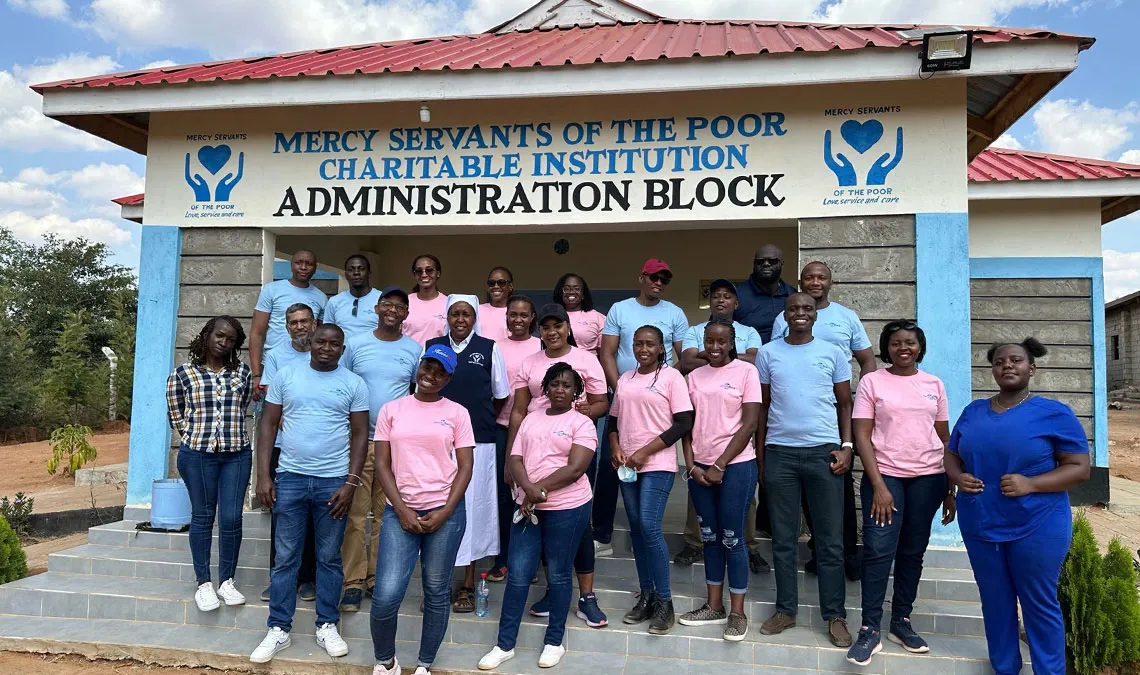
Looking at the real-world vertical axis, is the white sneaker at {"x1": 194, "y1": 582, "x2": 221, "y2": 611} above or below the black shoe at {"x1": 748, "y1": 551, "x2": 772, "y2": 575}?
below

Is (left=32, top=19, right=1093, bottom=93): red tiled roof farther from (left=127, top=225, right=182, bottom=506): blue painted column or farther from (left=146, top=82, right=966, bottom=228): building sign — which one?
(left=127, top=225, right=182, bottom=506): blue painted column

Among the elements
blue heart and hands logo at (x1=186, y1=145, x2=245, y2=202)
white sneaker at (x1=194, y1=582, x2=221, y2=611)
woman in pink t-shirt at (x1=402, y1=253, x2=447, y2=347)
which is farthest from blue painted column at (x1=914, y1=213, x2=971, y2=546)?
blue heart and hands logo at (x1=186, y1=145, x2=245, y2=202)

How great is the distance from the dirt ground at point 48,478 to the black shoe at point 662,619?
773 cm

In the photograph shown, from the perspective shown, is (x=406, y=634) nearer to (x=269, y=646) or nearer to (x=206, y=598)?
(x=269, y=646)

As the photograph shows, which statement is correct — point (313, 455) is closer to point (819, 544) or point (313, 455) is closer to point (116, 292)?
point (819, 544)

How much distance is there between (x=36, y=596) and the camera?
15.3 feet

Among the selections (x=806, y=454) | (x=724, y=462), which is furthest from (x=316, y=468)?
(x=806, y=454)

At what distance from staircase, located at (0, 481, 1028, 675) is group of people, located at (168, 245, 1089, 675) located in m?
0.12

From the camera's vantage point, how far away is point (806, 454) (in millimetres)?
3854

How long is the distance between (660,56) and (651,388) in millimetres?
2540

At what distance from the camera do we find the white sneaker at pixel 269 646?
12.8 ft

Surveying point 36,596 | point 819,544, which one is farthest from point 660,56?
point 36,596

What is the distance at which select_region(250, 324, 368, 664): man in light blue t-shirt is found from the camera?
12.6ft

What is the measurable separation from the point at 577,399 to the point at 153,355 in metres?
4.05
